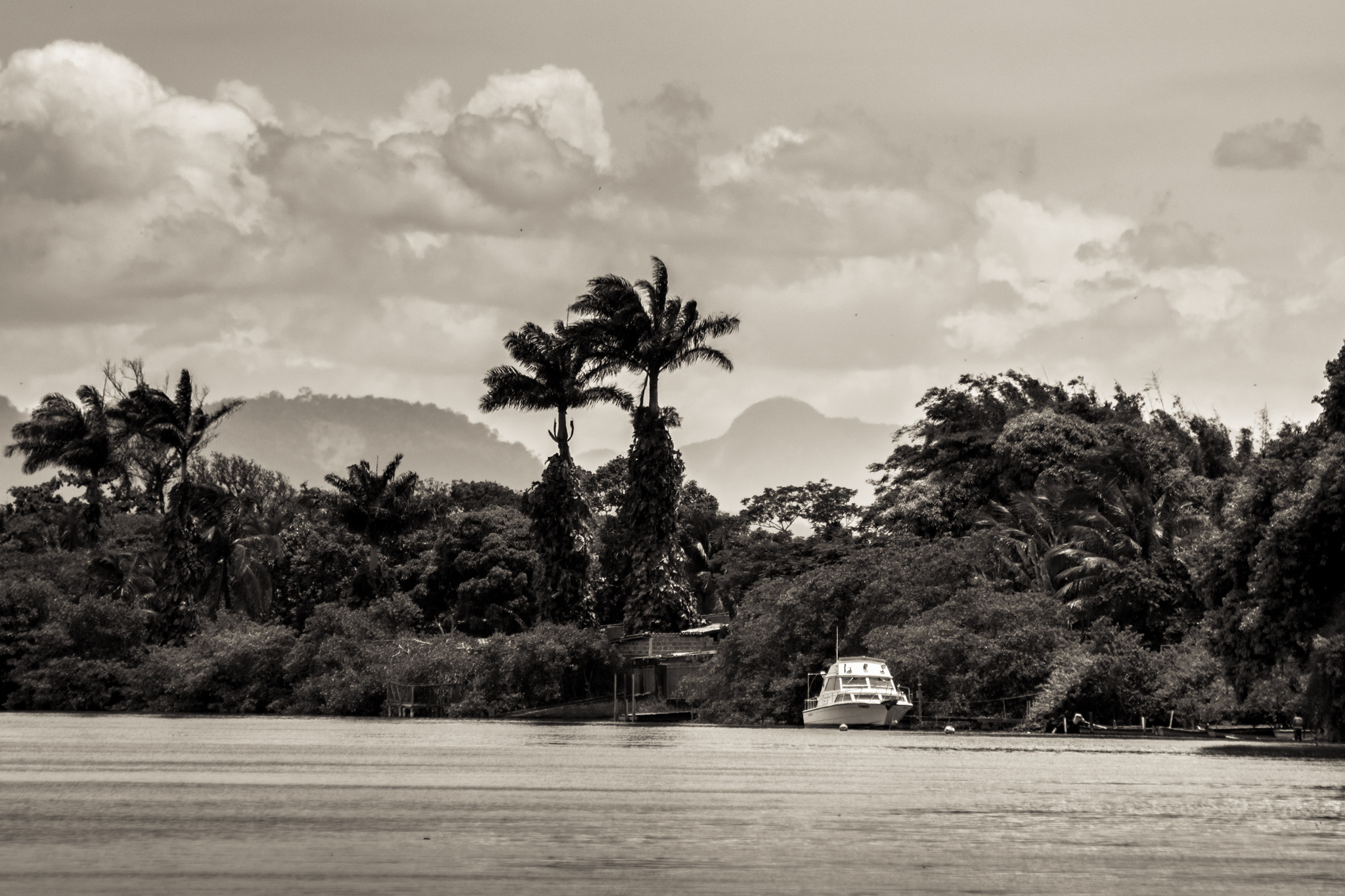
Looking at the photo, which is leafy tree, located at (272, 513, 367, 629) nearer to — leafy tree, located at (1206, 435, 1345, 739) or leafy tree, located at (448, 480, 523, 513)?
leafy tree, located at (448, 480, 523, 513)

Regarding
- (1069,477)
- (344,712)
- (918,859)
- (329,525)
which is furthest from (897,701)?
(329,525)

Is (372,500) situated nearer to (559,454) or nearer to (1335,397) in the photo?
(559,454)

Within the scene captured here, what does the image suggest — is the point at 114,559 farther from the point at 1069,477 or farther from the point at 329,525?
the point at 1069,477

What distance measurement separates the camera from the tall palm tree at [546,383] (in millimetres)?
60312

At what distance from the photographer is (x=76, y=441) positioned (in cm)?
6450

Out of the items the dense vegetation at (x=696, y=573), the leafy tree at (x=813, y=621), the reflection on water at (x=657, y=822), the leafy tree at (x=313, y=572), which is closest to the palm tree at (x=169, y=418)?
the dense vegetation at (x=696, y=573)

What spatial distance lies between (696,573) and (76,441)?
109ft

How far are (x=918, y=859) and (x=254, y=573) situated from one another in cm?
6197

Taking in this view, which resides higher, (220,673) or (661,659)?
(661,659)

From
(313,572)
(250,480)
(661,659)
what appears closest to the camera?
(661,659)

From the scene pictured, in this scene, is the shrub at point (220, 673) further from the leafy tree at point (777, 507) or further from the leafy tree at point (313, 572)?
the leafy tree at point (777, 507)

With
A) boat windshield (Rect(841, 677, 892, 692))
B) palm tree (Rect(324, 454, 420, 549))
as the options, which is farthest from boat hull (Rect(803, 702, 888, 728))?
palm tree (Rect(324, 454, 420, 549))

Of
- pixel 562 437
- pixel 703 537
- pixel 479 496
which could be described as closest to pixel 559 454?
pixel 562 437

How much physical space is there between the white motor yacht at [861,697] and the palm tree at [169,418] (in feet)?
93.0
